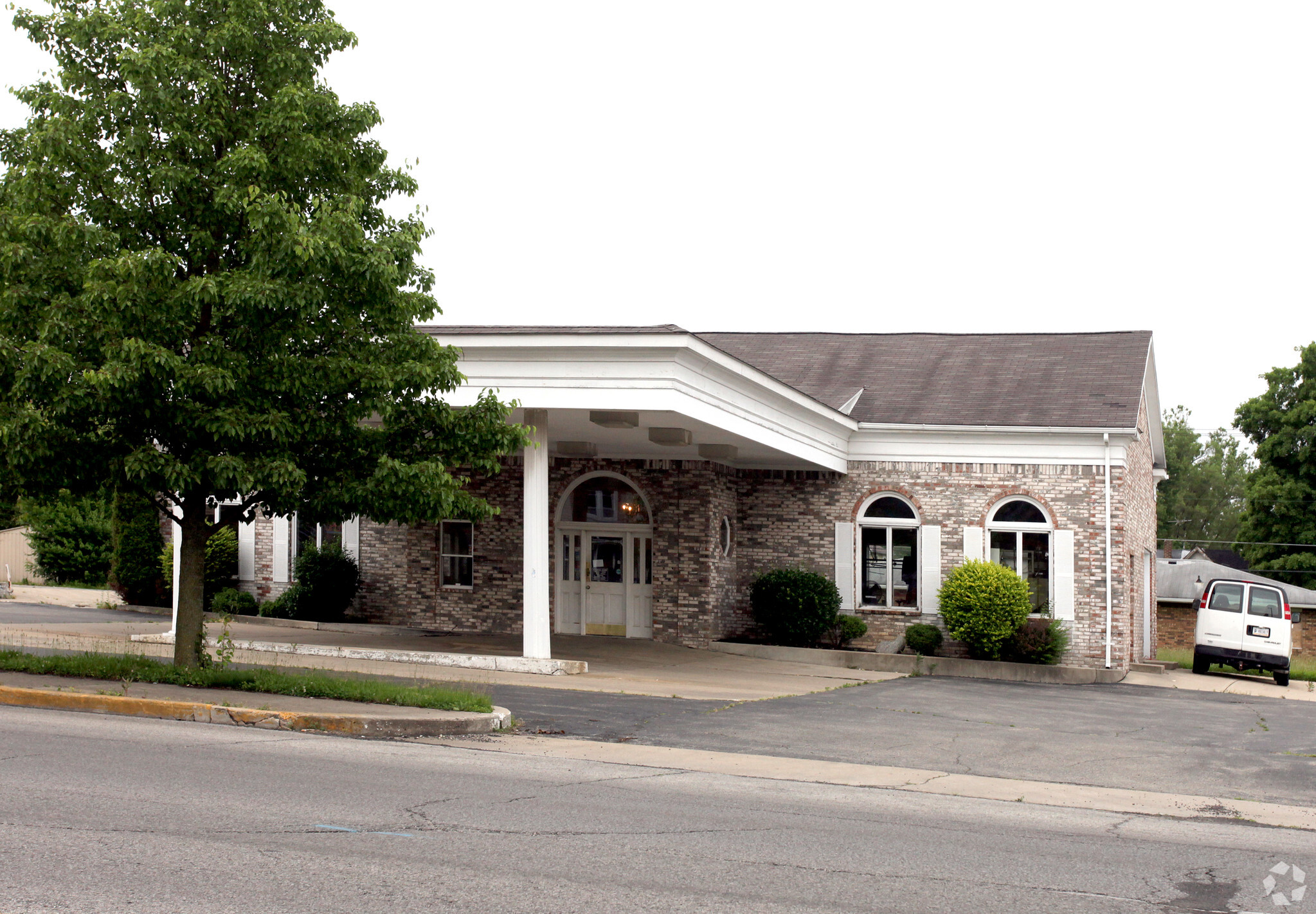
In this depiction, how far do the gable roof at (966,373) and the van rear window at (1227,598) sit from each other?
430 cm

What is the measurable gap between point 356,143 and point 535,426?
5268 millimetres

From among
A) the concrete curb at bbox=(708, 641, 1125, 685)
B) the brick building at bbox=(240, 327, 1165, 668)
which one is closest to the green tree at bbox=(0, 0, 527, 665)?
the brick building at bbox=(240, 327, 1165, 668)

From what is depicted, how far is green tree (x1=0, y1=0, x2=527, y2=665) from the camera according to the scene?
12.1m

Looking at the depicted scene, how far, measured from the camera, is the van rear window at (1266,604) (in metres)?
23.9

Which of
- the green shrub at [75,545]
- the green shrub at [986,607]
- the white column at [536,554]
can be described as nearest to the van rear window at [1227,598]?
the green shrub at [986,607]

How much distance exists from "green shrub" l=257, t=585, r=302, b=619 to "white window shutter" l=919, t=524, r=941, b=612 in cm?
1221

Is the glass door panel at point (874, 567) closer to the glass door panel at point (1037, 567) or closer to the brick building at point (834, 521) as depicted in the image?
the brick building at point (834, 521)

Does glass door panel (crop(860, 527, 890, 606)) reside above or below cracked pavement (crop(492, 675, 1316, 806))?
above

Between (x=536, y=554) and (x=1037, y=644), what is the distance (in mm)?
9443

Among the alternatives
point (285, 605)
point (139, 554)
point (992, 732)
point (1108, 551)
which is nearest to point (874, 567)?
point (1108, 551)

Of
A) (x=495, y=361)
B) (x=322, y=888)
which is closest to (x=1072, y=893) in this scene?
(x=322, y=888)

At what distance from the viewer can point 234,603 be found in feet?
84.0

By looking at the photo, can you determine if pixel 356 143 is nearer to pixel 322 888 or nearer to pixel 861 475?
pixel 322 888

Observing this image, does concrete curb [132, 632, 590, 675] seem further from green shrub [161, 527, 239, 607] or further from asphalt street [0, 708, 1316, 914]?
asphalt street [0, 708, 1316, 914]
